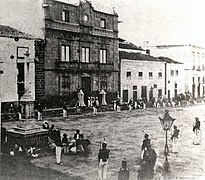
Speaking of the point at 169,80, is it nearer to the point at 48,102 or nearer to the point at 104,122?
the point at 104,122

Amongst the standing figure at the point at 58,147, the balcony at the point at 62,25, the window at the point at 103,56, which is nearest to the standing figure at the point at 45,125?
the standing figure at the point at 58,147

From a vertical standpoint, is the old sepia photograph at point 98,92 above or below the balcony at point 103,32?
below

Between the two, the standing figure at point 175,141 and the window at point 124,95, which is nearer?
the standing figure at point 175,141

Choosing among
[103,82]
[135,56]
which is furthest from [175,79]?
[103,82]

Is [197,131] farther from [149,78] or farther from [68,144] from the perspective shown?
[68,144]

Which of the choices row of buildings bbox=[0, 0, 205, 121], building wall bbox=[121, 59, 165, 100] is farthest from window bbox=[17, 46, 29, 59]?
building wall bbox=[121, 59, 165, 100]

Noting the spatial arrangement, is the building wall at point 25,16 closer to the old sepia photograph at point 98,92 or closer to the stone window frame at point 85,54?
the old sepia photograph at point 98,92

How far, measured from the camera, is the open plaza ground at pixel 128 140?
3.32 m

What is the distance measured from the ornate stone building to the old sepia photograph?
0.02 meters

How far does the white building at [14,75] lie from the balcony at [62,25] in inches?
25.2

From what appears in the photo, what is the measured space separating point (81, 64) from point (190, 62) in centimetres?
193

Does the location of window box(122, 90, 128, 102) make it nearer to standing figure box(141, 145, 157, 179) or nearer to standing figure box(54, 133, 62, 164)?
standing figure box(54, 133, 62, 164)

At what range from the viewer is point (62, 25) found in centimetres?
480

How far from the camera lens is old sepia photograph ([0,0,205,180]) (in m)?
3.34
